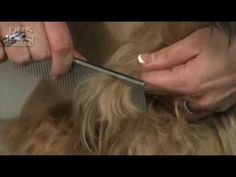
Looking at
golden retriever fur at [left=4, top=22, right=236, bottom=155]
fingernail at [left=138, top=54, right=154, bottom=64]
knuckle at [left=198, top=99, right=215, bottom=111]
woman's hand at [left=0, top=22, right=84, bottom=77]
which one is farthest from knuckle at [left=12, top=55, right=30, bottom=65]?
knuckle at [left=198, top=99, right=215, bottom=111]

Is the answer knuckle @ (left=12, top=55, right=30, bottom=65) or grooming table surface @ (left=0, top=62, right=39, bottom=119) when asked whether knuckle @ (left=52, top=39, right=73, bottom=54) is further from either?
grooming table surface @ (left=0, top=62, right=39, bottom=119)

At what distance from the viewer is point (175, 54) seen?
96 cm

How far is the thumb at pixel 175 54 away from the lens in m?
0.95

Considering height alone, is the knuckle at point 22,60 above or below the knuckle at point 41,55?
below

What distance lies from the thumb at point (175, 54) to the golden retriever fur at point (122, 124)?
1.5 inches

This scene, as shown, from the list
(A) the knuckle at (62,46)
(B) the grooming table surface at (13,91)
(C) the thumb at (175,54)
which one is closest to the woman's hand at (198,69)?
(C) the thumb at (175,54)

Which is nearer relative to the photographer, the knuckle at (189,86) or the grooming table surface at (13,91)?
the knuckle at (189,86)

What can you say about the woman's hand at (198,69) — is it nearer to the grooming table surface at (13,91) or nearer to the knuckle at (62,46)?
the knuckle at (62,46)

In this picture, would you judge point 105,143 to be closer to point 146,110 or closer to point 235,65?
point 146,110

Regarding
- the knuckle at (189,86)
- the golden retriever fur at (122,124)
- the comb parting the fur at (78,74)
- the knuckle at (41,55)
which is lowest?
the golden retriever fur at (122,124)
